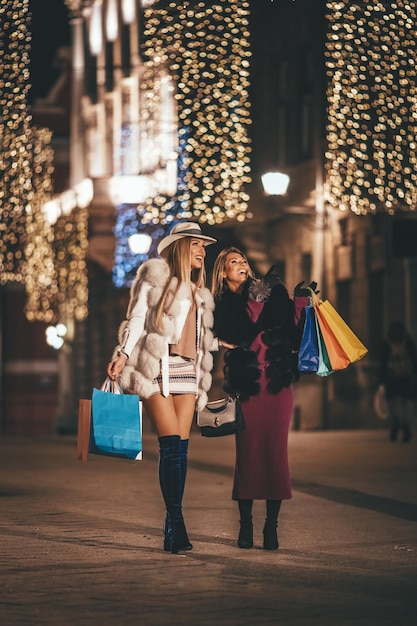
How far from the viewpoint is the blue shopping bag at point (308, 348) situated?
33.4 ft

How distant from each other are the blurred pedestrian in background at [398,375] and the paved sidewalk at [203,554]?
5724mm

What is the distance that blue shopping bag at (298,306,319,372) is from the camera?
10172 mm

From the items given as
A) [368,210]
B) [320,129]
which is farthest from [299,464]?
[320,129]

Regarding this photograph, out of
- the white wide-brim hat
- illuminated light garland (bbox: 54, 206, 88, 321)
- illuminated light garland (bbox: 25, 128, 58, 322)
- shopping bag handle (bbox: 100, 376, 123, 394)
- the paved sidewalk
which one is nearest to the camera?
the paved sidewalk

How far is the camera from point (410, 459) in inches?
753

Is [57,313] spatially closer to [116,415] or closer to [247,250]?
[247,250]

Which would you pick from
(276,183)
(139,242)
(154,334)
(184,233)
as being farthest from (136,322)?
(139,242)

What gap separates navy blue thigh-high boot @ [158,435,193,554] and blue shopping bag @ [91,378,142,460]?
171mm

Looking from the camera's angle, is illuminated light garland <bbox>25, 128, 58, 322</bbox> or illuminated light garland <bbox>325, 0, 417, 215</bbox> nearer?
illuminated light garland <bbox>325, 0, 417, 215</bbox>

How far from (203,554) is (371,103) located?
16879mm

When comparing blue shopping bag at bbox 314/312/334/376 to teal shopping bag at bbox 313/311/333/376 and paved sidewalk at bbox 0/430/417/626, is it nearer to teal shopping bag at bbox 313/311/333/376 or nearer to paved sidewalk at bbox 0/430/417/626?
teal shopping bag at bbox 313/311/333/376

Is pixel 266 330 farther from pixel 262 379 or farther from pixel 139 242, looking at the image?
pixel 139 242

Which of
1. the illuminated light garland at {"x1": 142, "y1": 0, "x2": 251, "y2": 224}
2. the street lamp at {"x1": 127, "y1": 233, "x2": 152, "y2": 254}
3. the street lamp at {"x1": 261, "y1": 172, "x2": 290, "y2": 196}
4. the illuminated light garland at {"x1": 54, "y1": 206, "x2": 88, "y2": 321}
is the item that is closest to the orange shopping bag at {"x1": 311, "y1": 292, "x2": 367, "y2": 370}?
the illuminated light garland at {"x1": 142, "y1": 0, "x2": 251, "y2": 224}

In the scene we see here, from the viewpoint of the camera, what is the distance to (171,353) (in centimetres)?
1002
